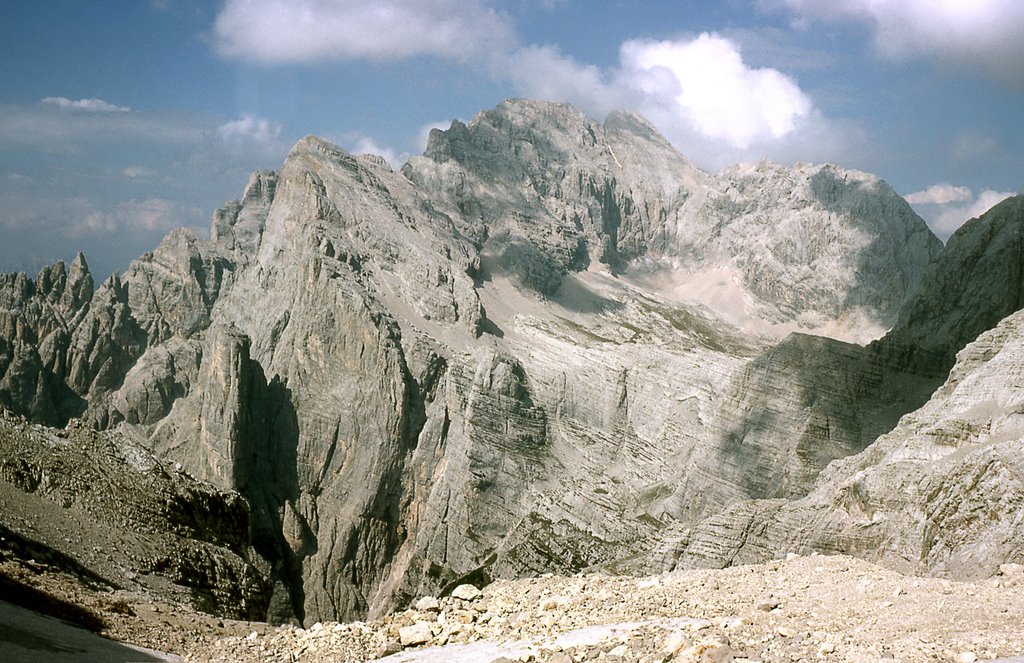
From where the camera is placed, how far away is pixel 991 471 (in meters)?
20.4

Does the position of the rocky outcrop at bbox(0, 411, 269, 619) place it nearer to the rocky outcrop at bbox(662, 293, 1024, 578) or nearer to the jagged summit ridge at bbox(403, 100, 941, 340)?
the rocky outcrop at bbox(662, 293, 1024, 578)

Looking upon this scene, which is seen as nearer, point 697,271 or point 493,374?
point 493,374

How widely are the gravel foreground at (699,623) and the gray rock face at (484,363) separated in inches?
238

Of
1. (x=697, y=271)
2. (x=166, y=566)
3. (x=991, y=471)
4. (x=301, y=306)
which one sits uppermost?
(x=697, y=271)

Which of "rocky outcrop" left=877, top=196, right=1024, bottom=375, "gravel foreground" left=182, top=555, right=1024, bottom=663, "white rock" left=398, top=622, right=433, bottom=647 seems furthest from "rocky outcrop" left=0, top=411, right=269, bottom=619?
"rocky outcrop" left=877, top=196, right=1024, bottom=375

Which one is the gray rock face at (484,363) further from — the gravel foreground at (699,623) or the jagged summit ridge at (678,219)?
the gravel foreground at (699,623)

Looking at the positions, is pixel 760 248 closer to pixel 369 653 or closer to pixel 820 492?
pixel 820 492

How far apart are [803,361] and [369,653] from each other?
121 feet

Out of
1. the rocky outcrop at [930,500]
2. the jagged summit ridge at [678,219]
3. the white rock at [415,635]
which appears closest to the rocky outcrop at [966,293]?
the rocky outcrop at [930,500]

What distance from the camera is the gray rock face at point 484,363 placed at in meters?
46.8

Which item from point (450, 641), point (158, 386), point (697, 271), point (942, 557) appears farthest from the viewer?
point (697, 271)

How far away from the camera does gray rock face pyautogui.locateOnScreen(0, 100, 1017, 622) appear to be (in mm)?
46781

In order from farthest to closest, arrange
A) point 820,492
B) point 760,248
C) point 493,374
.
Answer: point 760,248 < point 493,374 < point 820,492

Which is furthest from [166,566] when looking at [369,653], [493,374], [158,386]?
[158,386]
